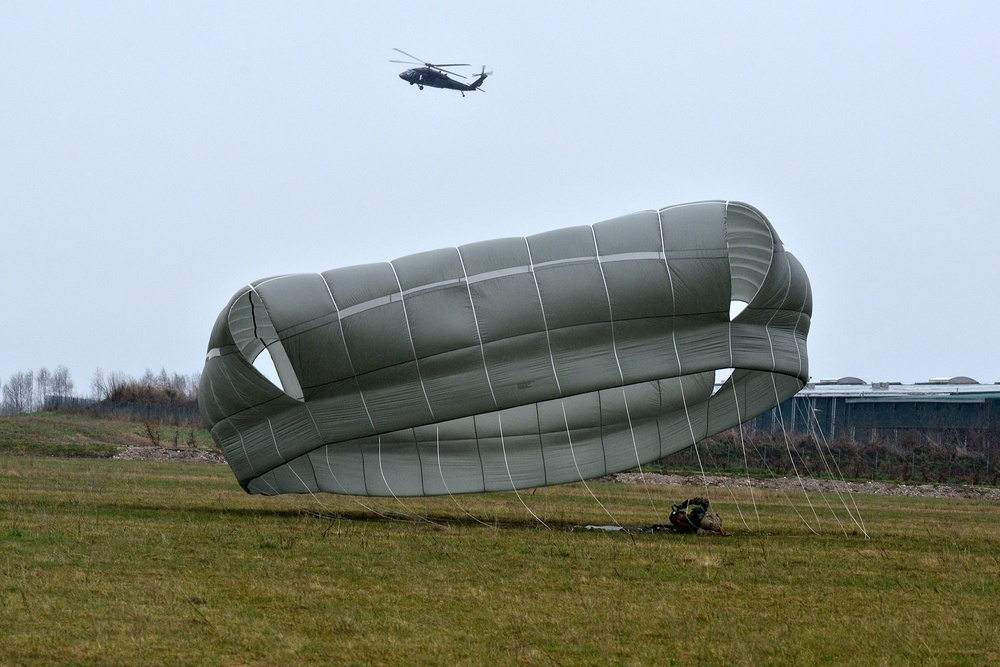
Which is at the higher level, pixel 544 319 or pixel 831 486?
pixel 544 319

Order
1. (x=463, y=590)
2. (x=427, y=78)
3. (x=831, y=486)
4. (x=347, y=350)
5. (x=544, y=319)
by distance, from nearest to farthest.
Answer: (x=463, y=590) → (x=544, y=319) → (x=347, y=350) → (x=831, y=486) → (x=427, y=78)

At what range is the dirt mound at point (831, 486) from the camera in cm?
4488

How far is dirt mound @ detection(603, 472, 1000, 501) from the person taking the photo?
147 ft

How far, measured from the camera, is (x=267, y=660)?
9.80 m

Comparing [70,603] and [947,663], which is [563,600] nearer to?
[947,663]

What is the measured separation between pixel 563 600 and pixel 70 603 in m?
5.32

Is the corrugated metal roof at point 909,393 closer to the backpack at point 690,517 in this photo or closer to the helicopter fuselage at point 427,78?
the helicopter fuselage at point 427,78

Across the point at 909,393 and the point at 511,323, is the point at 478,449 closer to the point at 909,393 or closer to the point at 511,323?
the point at 511,323

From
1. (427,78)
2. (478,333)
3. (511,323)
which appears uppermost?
(427,78)

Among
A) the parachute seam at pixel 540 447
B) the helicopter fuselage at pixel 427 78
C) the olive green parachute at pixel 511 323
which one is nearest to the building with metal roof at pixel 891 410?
the helicopter fuselage at pixel 427 78

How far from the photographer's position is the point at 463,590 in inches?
539

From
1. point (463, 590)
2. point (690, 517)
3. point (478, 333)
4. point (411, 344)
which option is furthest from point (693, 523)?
point (463, 590)

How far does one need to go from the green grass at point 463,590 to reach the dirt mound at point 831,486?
67.6 ft

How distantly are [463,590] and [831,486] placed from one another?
122ft
